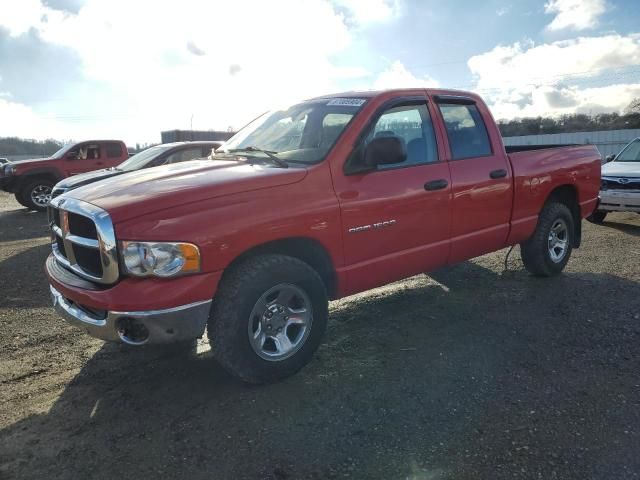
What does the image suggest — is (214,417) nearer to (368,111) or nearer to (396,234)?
(396,234)

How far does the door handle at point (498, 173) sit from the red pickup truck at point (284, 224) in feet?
0.07

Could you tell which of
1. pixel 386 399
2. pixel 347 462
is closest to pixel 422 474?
pixel 347 462

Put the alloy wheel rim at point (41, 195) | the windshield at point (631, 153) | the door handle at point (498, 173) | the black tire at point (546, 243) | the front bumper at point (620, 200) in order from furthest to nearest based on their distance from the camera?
the alloy wheel rim at point (41, 195) → the windshield at point (631, 153) → the front bumper at point (620, 200) → the black tire at point (546, 243) → the door handle at point (498, 173)

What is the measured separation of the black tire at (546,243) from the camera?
543cm

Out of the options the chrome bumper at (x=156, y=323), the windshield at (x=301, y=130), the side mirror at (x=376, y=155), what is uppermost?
the windshield at (x=301, y=130)

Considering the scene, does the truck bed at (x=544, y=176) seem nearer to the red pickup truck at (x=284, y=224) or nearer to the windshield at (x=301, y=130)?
the red pickup truck at (x=284, y=224)

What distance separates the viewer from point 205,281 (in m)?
2.93

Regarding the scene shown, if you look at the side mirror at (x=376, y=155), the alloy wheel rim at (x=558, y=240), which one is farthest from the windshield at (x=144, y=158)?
the alloy wheel rim at (x=558, y=240)

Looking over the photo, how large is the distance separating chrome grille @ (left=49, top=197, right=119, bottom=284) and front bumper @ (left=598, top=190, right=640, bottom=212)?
30.0 ft

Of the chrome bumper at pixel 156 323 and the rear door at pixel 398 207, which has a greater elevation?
the rear door at pixel 398 207

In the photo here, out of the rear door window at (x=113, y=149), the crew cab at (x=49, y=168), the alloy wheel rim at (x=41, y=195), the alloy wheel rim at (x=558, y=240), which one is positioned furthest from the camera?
the rear door window at (x=113, y=149)

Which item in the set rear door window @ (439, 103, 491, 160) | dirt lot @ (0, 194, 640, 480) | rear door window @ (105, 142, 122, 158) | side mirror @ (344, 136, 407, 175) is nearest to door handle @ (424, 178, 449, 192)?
rear door window @ (439, 103, 491, 160)

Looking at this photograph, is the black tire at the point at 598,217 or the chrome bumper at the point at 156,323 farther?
the black tire at the point at 598,217

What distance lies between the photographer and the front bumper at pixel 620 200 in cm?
884
